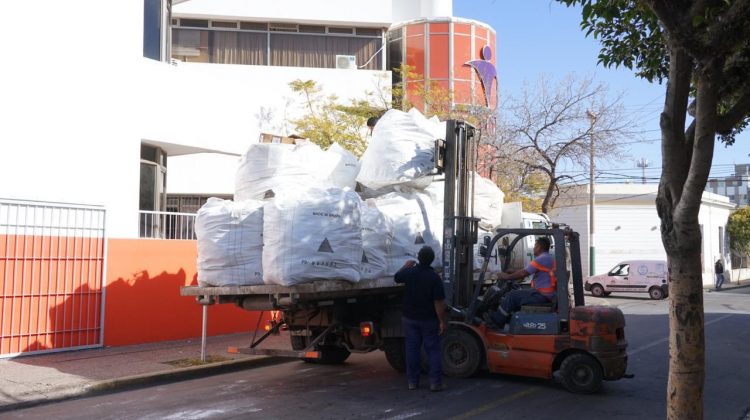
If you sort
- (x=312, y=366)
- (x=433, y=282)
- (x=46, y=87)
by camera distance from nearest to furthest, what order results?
1. (x=433, y=282)
2. (x=312, y=366)
3. (x=46, y=87)

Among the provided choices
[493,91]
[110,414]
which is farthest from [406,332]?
[493,91]

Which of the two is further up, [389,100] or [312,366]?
[389,100]

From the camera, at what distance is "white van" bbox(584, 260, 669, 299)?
2752 cm

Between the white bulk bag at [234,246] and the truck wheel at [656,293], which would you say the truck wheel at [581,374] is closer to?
the white bulk bag at [234,246]

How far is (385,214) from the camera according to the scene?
9102mm

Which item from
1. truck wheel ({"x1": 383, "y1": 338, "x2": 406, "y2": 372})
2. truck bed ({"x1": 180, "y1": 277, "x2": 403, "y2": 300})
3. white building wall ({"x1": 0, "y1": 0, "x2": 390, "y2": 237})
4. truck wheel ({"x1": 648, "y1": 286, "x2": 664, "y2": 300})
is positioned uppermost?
white building wall ({"x1": 0, "y1": 0, "x2": 390, "y2": 237})

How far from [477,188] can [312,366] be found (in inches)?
148

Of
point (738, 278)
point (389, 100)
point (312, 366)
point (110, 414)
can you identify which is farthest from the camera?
point (738, 278)

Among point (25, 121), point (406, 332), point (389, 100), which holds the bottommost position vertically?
point (406, 332)

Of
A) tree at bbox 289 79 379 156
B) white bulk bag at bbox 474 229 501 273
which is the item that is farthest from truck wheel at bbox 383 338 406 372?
tree at bbox 289 79 379 156

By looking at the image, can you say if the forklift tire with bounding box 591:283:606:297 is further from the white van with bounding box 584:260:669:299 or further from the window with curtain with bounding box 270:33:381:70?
the window with curtain with bounding box 270:33:381:70

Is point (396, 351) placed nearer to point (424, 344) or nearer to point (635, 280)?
point (424, 344)

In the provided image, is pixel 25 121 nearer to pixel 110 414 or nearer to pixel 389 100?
pixel 110 414

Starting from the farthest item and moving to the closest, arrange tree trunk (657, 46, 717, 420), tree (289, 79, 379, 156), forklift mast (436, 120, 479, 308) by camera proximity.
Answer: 1. tree (289, 79, 379, 156)
2. forklift mast (436, 120, 479, 308)
3. tree trunk (657, 46, 717, 420)
